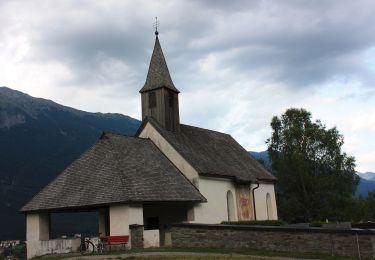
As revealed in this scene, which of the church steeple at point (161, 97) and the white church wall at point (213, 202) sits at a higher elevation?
the church steeple at point (161, 97)

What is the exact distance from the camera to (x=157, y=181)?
95.8 ft

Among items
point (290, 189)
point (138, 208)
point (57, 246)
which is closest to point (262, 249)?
point (138, 208)

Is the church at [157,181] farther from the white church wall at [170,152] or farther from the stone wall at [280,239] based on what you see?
the stone wall at [280,239]

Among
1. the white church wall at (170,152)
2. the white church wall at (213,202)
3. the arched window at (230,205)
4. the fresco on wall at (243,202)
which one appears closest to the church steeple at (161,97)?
the white church wall at (170,152)

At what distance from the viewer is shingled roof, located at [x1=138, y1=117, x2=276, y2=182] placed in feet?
A: 111

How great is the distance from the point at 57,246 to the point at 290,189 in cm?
3252

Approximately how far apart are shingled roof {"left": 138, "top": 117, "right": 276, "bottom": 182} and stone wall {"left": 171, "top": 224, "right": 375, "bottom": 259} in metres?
6.86

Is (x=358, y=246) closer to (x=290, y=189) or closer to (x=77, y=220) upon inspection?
(x=290, y=189)

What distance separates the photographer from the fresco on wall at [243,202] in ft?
120

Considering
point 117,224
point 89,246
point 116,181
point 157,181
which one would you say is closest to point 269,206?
point 157,181

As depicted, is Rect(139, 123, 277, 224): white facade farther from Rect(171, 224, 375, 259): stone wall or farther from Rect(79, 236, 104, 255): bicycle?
Rect(79, 236, 104, 255): bicycle

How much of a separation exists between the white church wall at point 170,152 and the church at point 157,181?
0.07m

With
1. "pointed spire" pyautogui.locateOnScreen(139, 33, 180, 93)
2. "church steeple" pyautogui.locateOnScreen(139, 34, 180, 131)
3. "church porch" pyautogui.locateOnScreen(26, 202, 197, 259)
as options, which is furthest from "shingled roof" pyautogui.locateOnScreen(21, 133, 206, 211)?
"pointed spire" pyautogui.locateOnScreen(139, 33, 180, 93)

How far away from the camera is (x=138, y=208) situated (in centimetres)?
2697
